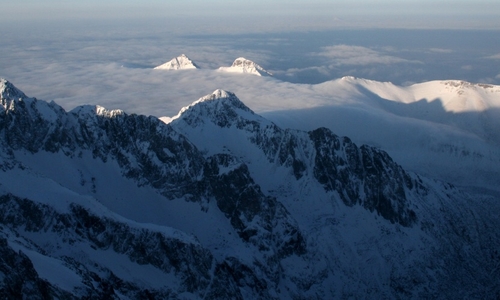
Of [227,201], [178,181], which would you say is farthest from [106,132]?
[227,201]

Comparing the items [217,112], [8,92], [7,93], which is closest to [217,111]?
[217,112]

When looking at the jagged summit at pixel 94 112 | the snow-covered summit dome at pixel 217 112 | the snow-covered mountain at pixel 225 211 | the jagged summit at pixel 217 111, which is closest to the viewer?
the snow-covered mountain at pixel 225 211

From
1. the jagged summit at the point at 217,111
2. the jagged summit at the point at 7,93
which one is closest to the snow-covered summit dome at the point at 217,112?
the jagged summit at the point at 217,111

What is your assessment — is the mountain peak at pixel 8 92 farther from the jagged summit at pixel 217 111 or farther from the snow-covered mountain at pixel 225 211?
the jagged summit at pixel 217 111

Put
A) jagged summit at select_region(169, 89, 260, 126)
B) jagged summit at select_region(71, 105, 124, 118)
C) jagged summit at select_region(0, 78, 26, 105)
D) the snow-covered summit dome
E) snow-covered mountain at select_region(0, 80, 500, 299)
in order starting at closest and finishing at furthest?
1. snow-covered mountain at select_region(0, 80, 500, 299)
2. jagged summit at select_region(0, 78, 26, 105)
3. jagged summit at select_region(71, 105, 124, 118)
4. the snow-covered summit dome
5. jagged summit at select_region(169, 89, 260, 126)

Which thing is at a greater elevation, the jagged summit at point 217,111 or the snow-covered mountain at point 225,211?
the jagged summit at point 217,111

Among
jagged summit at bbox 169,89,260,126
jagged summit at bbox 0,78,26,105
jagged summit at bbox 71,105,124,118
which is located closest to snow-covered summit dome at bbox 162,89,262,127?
jagged summit at bbox 169,89,260,126

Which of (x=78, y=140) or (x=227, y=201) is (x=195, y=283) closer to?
(x=227, y=201)

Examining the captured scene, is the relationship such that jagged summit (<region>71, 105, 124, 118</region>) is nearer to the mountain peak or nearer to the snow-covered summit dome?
the mountain peak
